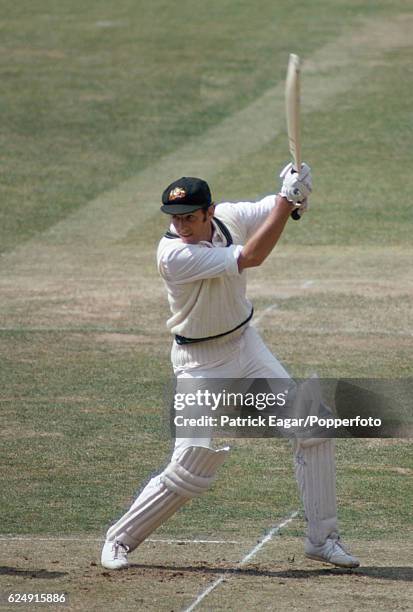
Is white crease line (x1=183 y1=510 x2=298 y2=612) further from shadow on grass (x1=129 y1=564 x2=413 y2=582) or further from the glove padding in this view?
the glove padding

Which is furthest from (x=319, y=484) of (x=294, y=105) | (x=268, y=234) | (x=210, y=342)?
(x=294, y=105)

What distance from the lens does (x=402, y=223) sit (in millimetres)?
18797

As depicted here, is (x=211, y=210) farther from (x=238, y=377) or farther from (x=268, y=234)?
(x=238, y=377)

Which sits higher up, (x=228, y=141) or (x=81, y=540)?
(x=228, y=141)

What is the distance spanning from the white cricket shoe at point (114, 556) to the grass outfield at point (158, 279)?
8 centimetres

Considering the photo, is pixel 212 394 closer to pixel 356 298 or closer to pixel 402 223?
pixel 356 298

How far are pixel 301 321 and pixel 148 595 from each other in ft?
24.3

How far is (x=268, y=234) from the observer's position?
23.4 ft

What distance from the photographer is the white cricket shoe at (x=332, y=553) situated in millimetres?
7363

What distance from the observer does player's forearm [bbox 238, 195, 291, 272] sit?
23.4ft

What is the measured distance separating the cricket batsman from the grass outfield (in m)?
0.24

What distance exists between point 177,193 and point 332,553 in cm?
207

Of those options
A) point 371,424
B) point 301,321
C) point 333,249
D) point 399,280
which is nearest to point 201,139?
point 333,249

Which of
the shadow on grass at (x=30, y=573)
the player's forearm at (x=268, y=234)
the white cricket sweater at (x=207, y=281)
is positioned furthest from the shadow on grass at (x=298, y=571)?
the player's forearm at (x=268, y=234)
